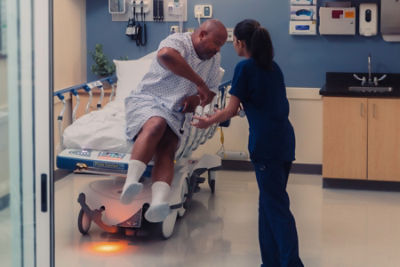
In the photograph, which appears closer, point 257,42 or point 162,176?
point 257,42

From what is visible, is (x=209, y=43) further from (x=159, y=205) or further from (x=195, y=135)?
(x=159, y=205)

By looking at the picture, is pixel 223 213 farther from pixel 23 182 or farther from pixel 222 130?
pixel 23 182

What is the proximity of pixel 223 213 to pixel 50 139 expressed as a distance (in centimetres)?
388

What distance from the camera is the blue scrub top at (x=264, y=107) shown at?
364cm

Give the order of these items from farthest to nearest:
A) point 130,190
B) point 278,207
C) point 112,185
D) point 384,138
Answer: point 384,138, point 112,185, point 130,190, point 278,207

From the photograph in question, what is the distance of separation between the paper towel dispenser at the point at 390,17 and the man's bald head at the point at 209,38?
2.54 m

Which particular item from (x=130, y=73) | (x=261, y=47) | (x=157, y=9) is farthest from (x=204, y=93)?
(x=157, y=9)

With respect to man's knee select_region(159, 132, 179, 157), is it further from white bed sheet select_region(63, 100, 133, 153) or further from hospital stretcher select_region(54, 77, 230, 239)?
white bed sheet select_region(63, 100, 133, 153)

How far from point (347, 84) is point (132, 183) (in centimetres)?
338

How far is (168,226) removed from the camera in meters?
4.70

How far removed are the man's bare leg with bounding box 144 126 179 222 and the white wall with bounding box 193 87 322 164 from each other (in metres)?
2.53

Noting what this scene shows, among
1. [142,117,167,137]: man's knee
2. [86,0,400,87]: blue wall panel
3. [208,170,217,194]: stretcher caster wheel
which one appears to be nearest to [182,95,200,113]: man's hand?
[142,117,167,137]: man's knee

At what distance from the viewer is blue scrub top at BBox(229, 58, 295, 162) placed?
364 centimetres

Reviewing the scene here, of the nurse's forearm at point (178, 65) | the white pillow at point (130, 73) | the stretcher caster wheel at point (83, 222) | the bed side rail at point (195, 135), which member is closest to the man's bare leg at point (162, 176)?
the bed side rail at point (195, 135)
